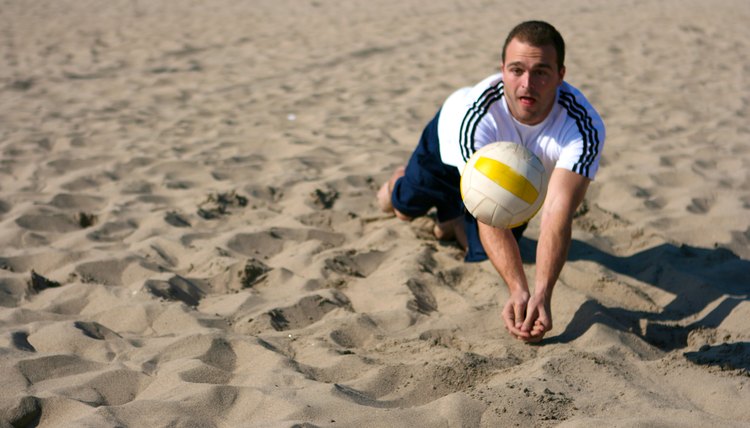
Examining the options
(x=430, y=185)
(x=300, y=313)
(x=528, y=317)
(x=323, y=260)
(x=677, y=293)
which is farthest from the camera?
(x=430, y=185)

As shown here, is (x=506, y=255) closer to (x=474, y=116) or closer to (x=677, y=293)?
(x=474, y=116)

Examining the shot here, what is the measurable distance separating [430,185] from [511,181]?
4.18ft

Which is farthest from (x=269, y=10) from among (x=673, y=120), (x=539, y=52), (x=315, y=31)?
(x=539, y=52)

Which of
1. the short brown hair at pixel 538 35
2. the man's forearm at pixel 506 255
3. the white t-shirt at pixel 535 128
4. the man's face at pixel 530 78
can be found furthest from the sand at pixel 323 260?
the short brown hair at pixel 538 35

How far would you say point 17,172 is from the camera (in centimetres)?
496

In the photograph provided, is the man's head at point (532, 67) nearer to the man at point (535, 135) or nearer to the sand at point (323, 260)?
the man at point (535, 135)

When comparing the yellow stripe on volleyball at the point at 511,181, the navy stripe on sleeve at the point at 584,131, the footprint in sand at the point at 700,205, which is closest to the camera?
the yellow stripe on volleyball at the point at 511,181

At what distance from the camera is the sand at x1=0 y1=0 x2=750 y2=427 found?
8.38ft

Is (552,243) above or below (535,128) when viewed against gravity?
below

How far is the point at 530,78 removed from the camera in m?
3.19

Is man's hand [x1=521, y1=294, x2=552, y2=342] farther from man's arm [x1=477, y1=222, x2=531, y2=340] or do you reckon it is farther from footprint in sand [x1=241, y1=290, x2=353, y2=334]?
footprint in sand [x1=241, y1=290, x2=353, y2=334]

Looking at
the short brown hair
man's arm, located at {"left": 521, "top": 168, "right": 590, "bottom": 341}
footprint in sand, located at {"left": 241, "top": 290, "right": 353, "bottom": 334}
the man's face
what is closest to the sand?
footprint in sand, located at {"left": 241, "top": 290, "right": 353, "bottom": 334}

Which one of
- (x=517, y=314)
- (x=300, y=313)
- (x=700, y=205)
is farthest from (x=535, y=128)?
(x=700, y=205)

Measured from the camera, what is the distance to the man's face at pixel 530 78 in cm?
316
